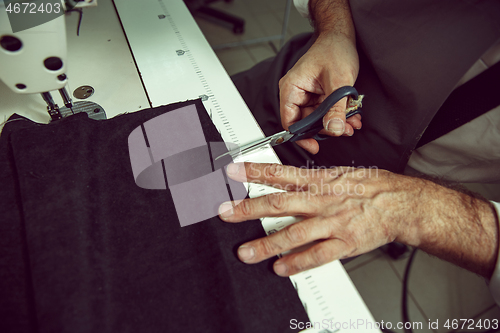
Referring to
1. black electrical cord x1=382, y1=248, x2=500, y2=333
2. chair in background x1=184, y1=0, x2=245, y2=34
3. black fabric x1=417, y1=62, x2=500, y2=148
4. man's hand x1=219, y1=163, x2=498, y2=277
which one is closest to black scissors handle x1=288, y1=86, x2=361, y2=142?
man's hand x1=219, y1=163, x2=498, y2=277

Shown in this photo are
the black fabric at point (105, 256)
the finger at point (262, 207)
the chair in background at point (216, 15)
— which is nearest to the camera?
the black fabric at point (105, 256)

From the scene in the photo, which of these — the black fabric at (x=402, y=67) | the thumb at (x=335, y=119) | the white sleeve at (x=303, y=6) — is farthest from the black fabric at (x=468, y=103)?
the white sleeve at (x=303, y=6)

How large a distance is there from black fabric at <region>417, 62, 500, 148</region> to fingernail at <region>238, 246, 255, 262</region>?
1.76 ft

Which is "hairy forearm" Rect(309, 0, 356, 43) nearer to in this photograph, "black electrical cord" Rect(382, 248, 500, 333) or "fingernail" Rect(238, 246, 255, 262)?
"fingernail" Rect(238, 246, 255, 262)

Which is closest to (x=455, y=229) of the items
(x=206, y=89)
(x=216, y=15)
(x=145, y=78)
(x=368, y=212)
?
(x=368, y=212)

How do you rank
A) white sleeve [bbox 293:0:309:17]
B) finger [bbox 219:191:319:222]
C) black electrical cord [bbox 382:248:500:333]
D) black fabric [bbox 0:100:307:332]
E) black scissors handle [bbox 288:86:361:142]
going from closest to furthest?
black fabric [bbox 0:100:307:332], finger [bbox 219:191:319:222], black scissors handle [bbox 288:86:361:142], white sleeve [bbox 293:0:309:17], black electrical cord [bbox 382:248:500:333]

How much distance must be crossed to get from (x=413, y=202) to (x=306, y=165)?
1.12 ft

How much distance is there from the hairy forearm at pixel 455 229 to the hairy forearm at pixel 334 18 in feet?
1.64

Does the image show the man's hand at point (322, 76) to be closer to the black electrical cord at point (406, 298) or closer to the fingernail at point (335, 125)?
the fingernail at point (335, 125)

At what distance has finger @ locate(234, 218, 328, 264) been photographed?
1.61 ft

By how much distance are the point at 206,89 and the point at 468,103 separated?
63cm

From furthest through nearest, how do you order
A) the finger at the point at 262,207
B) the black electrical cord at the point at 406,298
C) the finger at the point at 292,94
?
the black electrical cord at the point at 406,298, the finger at the point at 292,94, the finger at the point at 262,207

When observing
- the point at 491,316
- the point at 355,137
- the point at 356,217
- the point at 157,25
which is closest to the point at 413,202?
the point at 356,217

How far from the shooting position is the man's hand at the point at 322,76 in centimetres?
70
